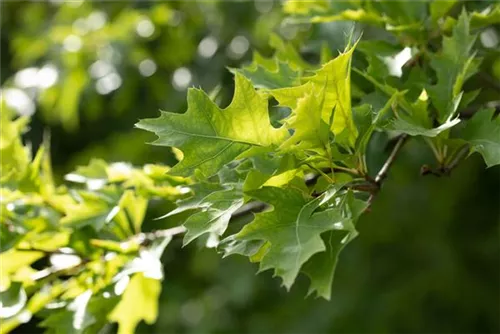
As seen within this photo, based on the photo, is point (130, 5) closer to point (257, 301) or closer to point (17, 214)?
point (257, 301)

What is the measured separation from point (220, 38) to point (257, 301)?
96 cm

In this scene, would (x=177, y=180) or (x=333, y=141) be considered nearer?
(x=333, y=141)

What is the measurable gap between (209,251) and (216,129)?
1.89 m

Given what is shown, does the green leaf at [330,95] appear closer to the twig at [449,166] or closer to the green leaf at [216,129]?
the green leaf at [216,129]

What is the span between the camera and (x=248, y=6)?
8.60 feet

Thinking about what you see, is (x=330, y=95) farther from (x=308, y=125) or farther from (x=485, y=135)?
(x=485, y=135)

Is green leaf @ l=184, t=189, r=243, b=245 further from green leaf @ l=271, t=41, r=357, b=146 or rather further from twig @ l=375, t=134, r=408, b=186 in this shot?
twig @ l=375, t=134, r=408, b=186

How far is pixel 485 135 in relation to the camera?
1.07 metres

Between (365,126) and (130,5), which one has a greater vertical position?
(365,126)

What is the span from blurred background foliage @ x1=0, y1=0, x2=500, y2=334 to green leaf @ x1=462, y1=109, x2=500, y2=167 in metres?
1.24

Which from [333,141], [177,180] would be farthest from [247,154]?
[177,180]

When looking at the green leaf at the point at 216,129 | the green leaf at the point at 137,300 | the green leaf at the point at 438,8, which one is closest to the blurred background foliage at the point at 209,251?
the green leaf at the point at 137,300

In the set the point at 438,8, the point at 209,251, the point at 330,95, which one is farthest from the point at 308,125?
the point at 209,251

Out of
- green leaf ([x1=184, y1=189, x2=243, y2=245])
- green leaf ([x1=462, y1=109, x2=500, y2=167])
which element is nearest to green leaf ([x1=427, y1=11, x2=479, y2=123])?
green leaf ([x1=462, y1=109, x2=500, y2=167])
